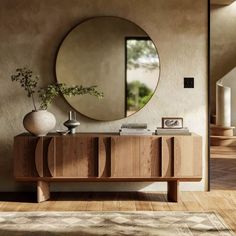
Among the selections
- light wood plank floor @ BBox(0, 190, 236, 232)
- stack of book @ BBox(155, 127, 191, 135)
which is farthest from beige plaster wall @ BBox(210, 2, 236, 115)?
stack of book @ BBox(155, 127, 191, 135)

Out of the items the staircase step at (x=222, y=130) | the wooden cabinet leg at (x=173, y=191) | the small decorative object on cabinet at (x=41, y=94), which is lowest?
the wooden cabinet leg at (x=173, y=191)

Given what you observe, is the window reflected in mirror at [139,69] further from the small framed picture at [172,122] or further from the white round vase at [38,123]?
the white round vase at [38,123]

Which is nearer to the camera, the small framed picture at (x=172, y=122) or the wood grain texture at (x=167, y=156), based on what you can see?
the wood grain texture at (x=167, y=156)

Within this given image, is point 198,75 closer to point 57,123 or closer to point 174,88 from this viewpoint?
point 174,88

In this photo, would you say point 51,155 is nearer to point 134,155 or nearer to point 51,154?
point 51,154

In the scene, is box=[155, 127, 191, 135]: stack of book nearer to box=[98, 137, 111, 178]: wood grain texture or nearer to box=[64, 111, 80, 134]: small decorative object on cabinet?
box=[98, 137, 111, 178]: wood grain texture

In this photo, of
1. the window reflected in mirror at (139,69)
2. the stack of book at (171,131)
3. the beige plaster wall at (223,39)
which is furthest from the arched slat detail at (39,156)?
the beige plaster wall at (223,39)

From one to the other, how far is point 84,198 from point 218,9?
21.7 ft

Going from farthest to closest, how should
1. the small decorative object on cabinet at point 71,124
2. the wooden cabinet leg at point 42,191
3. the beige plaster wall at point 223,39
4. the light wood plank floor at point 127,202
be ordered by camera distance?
1. the beige plaster wall at point 223,39
2. the small decorative object on cabinet at point 71,124
3. the wooden cabinet leg at point 42,191
4. the light wood plank floor at point 127,202

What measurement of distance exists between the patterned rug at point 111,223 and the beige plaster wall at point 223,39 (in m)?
6.29

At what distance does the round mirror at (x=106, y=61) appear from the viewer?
4676 millimetres

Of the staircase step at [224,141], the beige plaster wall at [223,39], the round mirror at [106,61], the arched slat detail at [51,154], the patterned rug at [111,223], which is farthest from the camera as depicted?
the beige plaster wall at [223,39]

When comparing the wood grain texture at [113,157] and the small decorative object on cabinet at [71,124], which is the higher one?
the small decorative object on cabinet at [71,124]

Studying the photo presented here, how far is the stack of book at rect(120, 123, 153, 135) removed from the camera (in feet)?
14.3
